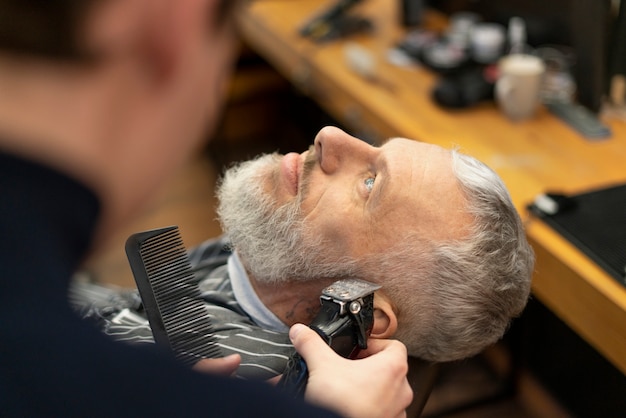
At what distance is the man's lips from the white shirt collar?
0.20 m

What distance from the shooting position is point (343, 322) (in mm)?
981

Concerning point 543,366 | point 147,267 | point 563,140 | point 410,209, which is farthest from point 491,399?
point 147,267

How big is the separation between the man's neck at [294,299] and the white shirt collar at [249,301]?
0.01 meters

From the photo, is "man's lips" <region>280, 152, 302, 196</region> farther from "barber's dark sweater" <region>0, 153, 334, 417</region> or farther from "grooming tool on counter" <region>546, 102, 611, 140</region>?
"grooming tool on counter" <region>546, 102, 611, 140</region>

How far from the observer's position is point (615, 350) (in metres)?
1.27

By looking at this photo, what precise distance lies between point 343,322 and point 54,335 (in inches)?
21.3

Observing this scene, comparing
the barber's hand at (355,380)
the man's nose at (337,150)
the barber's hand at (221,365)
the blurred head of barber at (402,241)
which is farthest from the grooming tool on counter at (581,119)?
the barber's hand at (221,365)

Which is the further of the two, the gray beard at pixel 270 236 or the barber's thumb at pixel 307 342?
the gray beard at pixel 270 236

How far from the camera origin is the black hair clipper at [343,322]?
952mm

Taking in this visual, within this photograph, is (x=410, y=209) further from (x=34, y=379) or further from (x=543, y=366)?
(x=543, y=366)

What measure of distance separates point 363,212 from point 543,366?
1.30 metres

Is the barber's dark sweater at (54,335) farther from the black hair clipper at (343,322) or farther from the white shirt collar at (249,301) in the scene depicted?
the white shirt collar at (249,301)

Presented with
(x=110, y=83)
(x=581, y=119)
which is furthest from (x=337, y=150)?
(x=581, y=119)

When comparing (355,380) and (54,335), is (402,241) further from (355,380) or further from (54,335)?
(54,335)
